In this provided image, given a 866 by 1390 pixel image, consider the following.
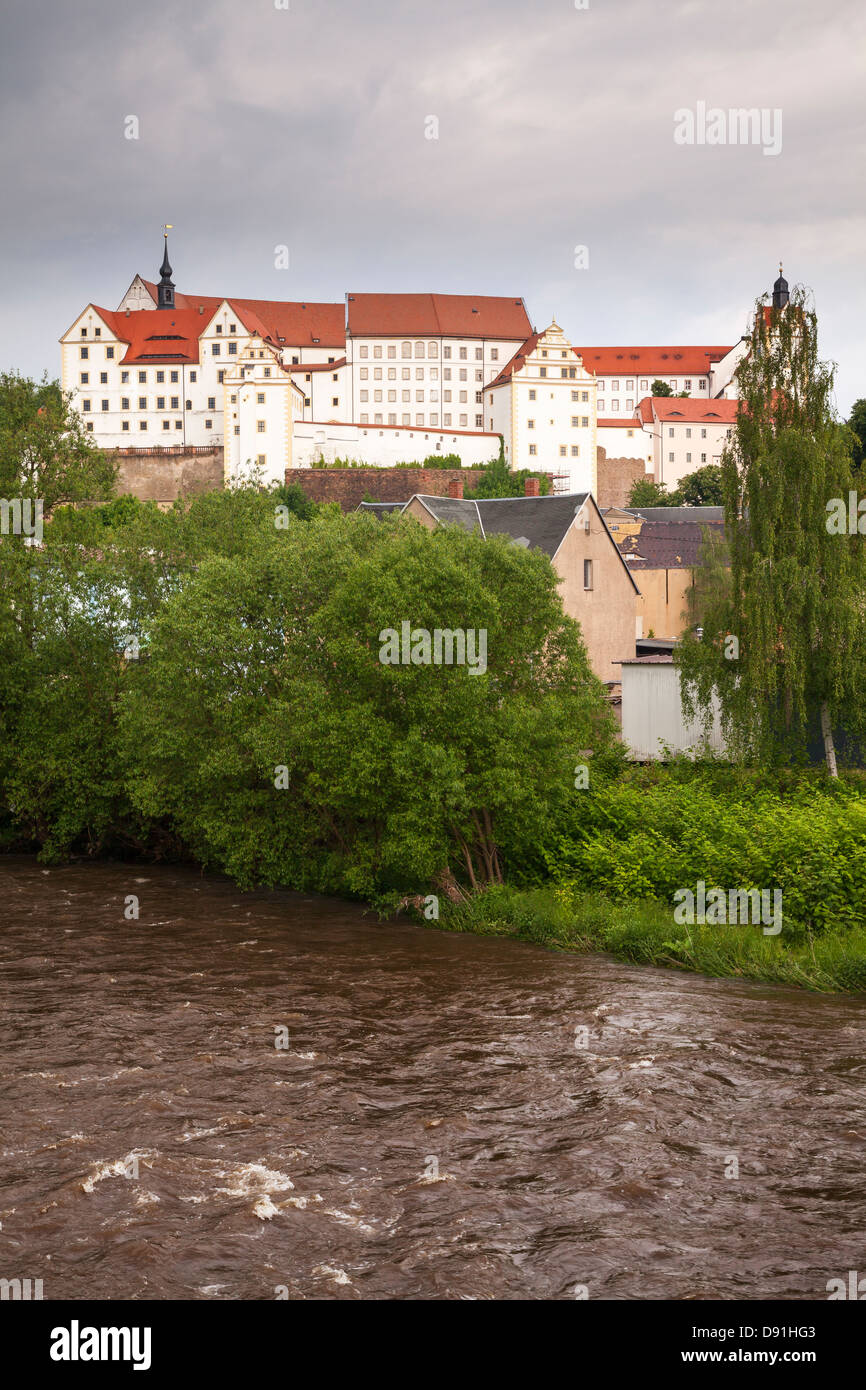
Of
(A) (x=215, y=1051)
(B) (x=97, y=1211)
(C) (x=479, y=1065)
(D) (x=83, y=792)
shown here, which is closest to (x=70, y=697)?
(D) (x=83, y=792)

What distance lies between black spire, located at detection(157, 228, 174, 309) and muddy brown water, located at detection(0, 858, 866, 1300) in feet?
363

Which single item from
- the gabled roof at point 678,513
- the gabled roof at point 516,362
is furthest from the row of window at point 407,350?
the gabled roof at point 678,513

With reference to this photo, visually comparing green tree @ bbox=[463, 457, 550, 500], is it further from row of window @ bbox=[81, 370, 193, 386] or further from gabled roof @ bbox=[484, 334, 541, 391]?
row of window @ bbox=[81, 370, 193, 386]

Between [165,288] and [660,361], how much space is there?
53.3m

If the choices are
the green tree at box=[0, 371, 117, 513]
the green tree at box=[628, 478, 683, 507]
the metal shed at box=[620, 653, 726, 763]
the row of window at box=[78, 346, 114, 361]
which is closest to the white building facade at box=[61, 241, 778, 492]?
the row of window at box=[78, 346, 114, 361]

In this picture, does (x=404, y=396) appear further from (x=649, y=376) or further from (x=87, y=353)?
(x=649, y=376)

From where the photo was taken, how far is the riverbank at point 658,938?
62.8 ft

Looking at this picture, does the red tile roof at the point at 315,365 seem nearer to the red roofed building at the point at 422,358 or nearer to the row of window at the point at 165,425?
the red roofed building at the point at 422,358

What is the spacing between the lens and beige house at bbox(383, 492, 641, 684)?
42469mm

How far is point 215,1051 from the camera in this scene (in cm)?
1576

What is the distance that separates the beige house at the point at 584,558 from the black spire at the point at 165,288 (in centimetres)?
8564
